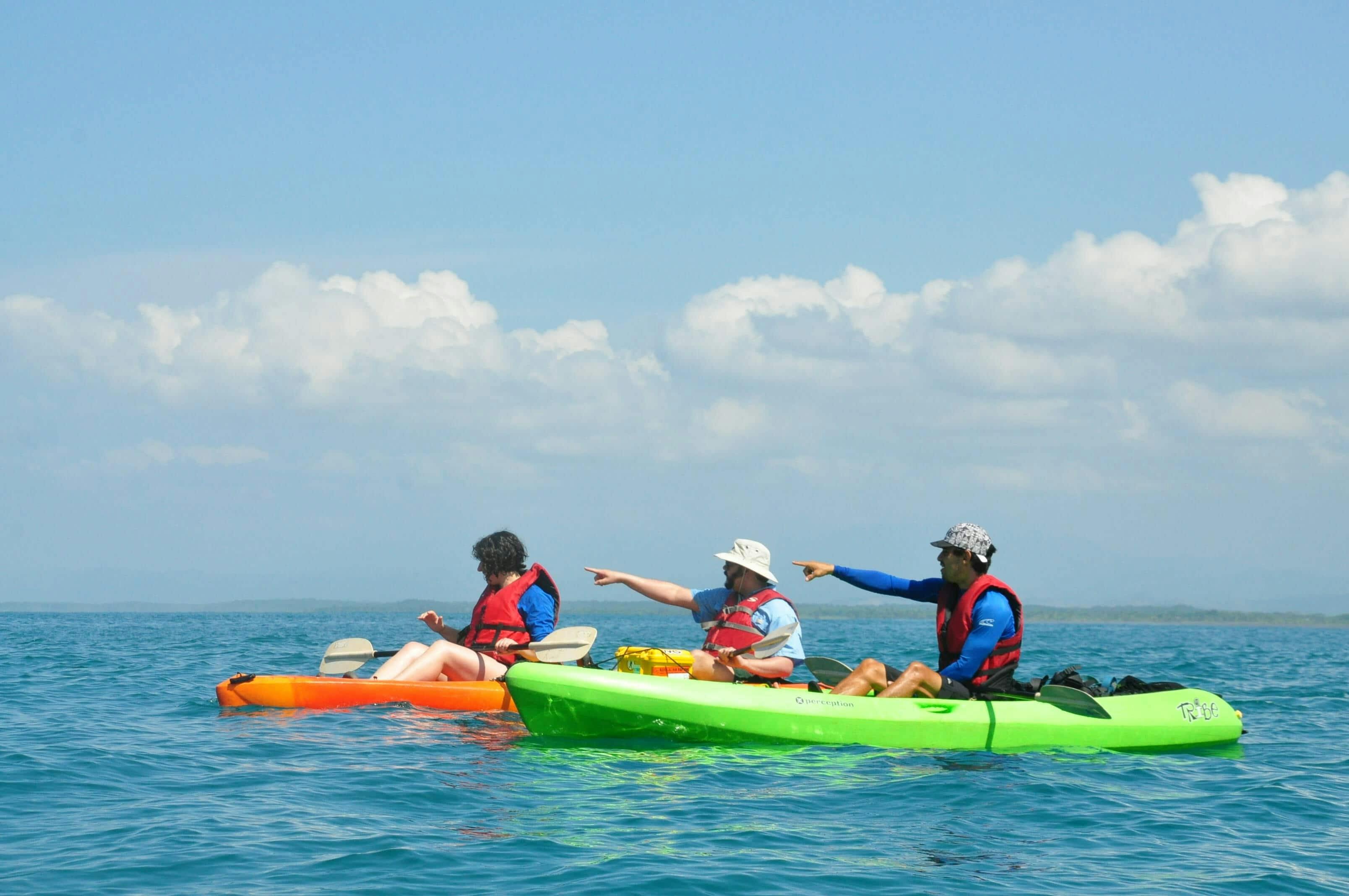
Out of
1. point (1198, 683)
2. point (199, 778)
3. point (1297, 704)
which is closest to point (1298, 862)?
point (199, 778)

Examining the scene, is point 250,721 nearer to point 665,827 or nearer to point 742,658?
point 742,658

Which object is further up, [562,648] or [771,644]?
[771,644]

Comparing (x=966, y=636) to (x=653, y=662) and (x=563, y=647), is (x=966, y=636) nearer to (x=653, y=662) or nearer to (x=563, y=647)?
(x=653, y=662)

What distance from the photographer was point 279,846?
589 cm

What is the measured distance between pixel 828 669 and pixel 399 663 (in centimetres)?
375

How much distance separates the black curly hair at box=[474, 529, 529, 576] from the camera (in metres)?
10.9

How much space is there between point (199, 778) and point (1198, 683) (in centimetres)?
1508

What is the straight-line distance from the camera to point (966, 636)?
359 inches

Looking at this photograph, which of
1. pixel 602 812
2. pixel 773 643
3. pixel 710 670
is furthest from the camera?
pixel 710 670

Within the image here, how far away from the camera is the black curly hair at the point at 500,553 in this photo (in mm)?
10852

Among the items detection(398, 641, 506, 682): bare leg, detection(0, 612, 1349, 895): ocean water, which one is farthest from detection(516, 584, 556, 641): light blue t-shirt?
detection(0, 612, 1349, 895): ocean water

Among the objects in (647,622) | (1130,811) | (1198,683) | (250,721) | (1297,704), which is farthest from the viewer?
(647,622)

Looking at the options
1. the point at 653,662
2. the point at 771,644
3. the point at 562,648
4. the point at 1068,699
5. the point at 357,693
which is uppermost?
the point at 771,644

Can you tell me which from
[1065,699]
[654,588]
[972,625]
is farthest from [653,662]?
[1065,699]
